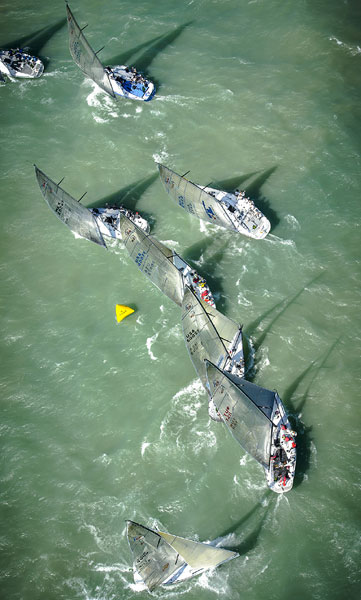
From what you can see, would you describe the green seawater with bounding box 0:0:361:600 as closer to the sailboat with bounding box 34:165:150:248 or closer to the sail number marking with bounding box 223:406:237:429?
the sail number marking with bounding box 223:406:237:429

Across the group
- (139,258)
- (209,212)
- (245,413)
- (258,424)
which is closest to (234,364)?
(245,413)

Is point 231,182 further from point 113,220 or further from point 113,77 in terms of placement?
point 113,77

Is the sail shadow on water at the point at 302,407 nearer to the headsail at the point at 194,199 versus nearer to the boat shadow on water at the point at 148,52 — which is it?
the headsail at the point at 194,199

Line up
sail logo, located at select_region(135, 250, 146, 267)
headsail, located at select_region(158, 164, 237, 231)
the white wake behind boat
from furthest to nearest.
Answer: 1. the white wake behind boat
2. headsail, located at select_region(158, 164, 237, 231)
3. sail logo, located at select_region(135, 250, 146, 267)

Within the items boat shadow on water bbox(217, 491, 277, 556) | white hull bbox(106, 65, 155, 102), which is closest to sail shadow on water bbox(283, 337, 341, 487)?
boat shadow on water bbox(217, 491, 277, 556)

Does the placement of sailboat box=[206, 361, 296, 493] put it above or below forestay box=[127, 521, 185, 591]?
above

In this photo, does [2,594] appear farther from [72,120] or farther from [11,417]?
[72,120]
